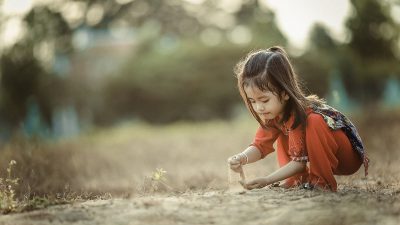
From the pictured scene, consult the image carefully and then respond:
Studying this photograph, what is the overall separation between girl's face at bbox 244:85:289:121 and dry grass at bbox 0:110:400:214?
0.80 meters

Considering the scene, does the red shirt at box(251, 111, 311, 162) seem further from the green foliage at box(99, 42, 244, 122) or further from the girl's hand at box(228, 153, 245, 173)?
the green foliage at box(99, 42, 244, 122)

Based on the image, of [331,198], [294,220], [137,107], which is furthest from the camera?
[137,107]

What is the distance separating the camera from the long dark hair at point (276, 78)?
3971 millimetres

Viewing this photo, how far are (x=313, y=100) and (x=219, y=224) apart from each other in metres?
1.55

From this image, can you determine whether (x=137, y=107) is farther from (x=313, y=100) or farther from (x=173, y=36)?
(x=313, y=100)

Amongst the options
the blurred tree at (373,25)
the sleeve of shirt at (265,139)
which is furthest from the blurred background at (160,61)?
the sleeve of shirt at (265,139)

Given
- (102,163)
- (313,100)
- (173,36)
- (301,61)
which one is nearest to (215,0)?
(173,36)

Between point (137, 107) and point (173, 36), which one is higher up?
point (173, 36)

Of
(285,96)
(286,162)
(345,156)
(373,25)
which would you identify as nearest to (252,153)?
(286,162)

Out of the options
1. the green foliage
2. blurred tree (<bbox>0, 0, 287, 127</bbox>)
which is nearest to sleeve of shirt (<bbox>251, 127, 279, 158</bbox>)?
blurred tree (<bbox>0, 0, 287, 127</bbox>)

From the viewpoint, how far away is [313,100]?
418cm

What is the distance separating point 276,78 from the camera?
3977mm

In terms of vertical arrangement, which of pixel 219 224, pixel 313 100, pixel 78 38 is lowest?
pixel 219 224

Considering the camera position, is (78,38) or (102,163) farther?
(78,38)
